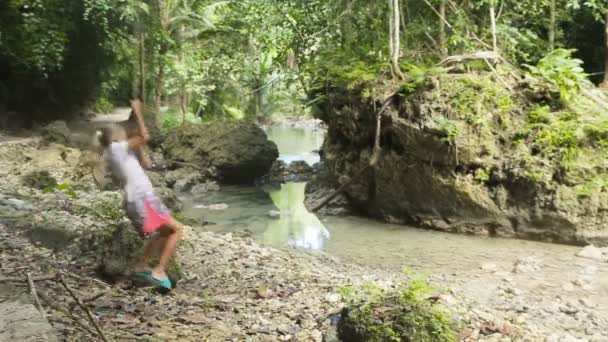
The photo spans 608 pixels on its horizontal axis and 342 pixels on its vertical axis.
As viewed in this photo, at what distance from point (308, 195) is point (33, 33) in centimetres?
878

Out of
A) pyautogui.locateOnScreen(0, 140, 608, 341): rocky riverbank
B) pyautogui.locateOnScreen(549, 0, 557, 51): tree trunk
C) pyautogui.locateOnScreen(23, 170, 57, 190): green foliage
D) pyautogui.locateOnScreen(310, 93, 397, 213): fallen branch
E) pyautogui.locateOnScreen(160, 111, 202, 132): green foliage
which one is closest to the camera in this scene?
pyautogui.locateOnScreen(0, 140, 608, 341): rocky riverbank

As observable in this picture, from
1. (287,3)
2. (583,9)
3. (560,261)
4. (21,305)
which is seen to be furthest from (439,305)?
(287,3)

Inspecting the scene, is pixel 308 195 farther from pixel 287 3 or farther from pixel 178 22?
pixel 178 22

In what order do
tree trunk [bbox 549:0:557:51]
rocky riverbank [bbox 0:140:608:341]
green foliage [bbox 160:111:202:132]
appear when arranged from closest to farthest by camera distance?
rocky riverbank [bbox 0:140:608:341], tree trunk [bbox 549:0:557:51], green foliage [bbox 160:111:202:132]

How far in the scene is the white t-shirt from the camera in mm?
5234

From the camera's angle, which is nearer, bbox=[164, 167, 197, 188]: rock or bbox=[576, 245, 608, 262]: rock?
bbox=[576, 245, 608, 262]: rock

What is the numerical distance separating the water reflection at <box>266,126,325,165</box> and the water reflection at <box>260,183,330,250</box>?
588 cm

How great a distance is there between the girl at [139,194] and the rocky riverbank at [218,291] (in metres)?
0.49

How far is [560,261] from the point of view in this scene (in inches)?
350

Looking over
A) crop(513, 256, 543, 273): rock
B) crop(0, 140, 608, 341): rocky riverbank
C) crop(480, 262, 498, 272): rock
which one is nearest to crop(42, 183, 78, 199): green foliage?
crop(0, 140, 608, 341): rocky riverbank

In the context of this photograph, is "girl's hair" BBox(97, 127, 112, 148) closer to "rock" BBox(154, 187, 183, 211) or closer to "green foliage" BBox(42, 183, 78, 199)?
"green foliage" BBox(42, 183, 78, 199)

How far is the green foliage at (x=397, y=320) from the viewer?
14.7 feet

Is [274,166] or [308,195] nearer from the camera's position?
[308,195]

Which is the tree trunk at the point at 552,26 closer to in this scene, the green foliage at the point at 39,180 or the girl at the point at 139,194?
the girl at the point at 139,194
